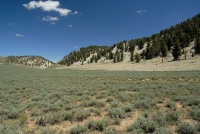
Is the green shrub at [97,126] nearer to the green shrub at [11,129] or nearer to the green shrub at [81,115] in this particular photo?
the green shrub at [81,115]

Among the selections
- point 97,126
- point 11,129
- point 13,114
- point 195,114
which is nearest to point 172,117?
point 195,114

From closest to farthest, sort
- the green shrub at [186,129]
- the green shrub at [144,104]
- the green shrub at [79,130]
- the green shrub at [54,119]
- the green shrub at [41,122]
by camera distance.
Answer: the green shrub at [186,129] < the green shrub at [79,130] < the green shrub at [41,122] < the green shrub at [54,119] < the green shrub at [144,104]

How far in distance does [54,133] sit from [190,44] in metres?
106

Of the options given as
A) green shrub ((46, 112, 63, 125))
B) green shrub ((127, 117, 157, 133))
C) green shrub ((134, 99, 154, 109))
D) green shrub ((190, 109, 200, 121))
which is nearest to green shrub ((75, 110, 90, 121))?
green shrub ((46, 112, 63, 125))

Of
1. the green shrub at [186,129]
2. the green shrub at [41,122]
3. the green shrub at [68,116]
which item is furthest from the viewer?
the green shrub at [68,116]

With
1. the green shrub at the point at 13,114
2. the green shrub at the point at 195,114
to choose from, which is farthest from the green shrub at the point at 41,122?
the green shrub at the point at 195,114

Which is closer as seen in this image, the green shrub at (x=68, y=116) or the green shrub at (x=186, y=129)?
the green shrub at (x=186, y=129)

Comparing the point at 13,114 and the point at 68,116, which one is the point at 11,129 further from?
the point at 68,116

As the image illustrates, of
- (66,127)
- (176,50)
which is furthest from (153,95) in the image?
(176,50)

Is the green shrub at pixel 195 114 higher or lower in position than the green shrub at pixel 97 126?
higher

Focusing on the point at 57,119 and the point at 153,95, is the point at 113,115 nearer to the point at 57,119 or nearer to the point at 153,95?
the point at 57,119

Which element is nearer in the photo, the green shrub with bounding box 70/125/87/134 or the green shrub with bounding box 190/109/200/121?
the green shrub with bounding box 70/125/87/134

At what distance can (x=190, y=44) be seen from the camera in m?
101

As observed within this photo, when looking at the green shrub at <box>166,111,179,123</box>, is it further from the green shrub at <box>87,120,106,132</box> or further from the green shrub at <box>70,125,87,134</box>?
the green shrub at <box>70,125,87,134</box>
